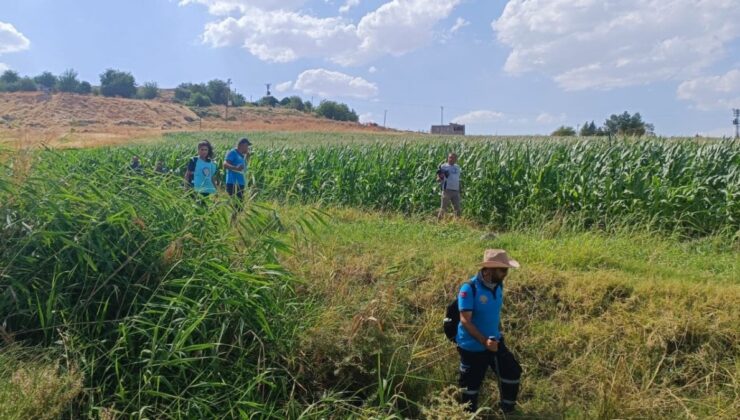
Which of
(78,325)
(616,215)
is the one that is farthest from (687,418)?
(616,215)

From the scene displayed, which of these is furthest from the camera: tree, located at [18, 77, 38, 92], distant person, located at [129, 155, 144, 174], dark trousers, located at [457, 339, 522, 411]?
tree, located at [18, 77, 38, 92]

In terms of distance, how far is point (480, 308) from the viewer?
409 cm

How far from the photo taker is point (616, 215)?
8805mm

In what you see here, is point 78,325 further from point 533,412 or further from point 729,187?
point 729,187

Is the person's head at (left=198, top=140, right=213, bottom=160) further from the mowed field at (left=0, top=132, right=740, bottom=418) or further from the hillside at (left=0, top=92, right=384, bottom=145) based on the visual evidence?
the hillside at (left=0, top=92, right=384, bottom=145)

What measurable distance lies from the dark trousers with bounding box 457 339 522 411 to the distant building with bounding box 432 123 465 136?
54.0 meters

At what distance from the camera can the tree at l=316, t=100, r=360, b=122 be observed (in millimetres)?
93312

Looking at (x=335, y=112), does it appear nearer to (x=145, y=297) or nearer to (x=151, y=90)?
(x=151, y=90)

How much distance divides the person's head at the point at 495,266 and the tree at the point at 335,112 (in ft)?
295

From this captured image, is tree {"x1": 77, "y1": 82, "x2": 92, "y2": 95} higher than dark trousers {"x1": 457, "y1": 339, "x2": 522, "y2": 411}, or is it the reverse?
tree {"x1": 77, "y1": 82, "x2": 92, "y2": 95}

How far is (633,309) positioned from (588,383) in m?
1.07

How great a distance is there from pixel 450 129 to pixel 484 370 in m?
61.0

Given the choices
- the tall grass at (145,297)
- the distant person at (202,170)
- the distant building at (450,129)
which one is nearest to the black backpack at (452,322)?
the tall grass at (145,297)

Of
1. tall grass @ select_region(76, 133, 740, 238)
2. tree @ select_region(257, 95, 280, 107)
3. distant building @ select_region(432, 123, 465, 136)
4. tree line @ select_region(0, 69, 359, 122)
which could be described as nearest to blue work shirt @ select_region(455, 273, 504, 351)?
tall grass @ select_region(76, 133, 740, 238)
